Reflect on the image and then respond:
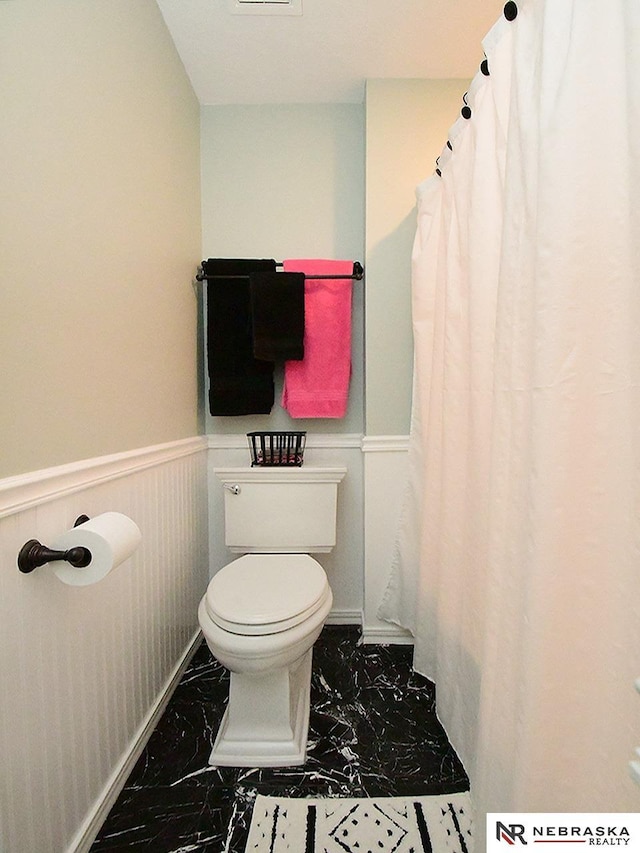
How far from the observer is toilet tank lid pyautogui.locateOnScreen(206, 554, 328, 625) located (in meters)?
1.26

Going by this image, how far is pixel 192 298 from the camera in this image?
6.54 feet

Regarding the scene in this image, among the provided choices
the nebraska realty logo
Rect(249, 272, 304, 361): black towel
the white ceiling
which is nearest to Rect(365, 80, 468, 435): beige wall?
the white ceiling

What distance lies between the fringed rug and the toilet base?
0.14 meters

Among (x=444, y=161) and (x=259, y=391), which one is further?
(x=259, y=391)

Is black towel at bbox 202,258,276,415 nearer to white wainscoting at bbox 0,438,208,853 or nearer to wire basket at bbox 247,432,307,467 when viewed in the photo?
wire basket at bbox 247,432,307,467

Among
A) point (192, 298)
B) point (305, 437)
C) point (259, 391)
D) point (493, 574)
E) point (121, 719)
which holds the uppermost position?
point (192, 298)

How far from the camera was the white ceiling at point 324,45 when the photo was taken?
63.4 inches

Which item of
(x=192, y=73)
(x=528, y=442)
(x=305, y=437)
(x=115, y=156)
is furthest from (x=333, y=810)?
(x=192, y=73)

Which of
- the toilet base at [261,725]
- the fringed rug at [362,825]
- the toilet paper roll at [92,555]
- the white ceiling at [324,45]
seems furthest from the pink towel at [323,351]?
the fringed rug at [362,825]

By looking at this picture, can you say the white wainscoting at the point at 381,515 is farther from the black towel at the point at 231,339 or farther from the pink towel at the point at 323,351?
the black towel at the point at 231,339

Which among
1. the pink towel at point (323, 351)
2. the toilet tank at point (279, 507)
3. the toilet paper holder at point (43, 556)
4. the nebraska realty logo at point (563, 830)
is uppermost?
the pink towel at point (323, 351)

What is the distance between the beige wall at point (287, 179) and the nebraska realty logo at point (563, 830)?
1742 mm

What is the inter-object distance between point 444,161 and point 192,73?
46.1 inches

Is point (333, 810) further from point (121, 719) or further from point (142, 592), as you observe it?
point (142, 592)
